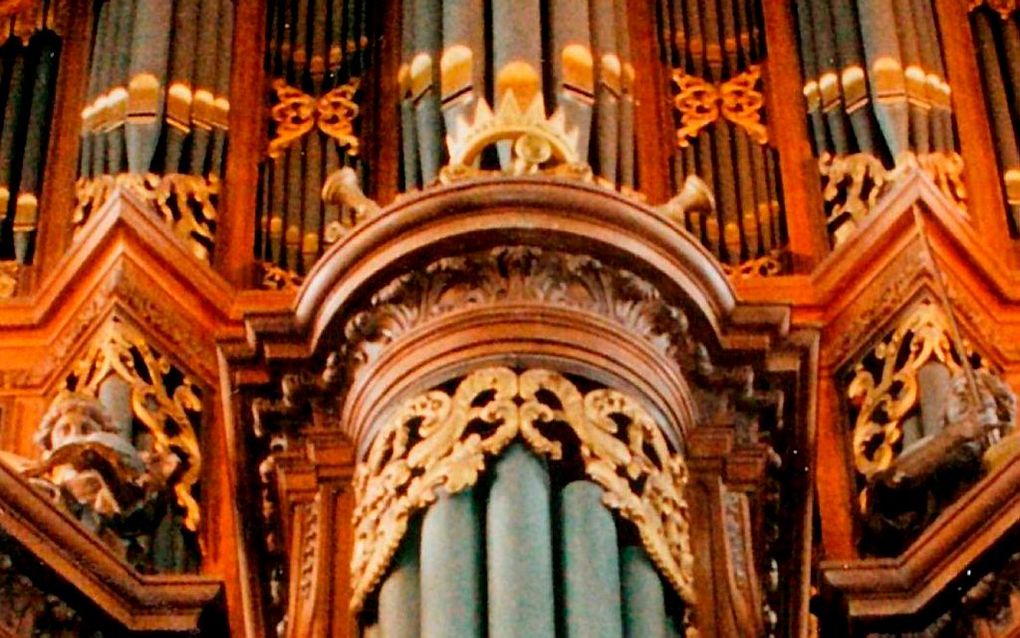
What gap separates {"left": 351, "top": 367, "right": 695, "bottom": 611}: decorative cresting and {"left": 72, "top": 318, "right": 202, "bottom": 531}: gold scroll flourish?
237 centimetres

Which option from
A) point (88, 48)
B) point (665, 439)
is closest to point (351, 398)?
point (665, 439)

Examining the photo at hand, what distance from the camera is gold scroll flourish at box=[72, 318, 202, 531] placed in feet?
38.0

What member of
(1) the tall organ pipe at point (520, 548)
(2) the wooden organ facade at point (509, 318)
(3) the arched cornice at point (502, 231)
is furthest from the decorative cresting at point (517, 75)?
(1) the tall organ pipe at point (520, 548)

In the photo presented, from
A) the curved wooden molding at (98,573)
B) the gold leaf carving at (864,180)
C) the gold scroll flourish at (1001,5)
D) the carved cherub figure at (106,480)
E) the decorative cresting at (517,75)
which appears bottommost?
the curved wooden molding at (98,573)

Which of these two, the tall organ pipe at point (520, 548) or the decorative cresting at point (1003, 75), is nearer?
A: the tall organ pipe at point (520, 548)

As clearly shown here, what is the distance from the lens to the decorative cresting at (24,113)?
13.2 meters

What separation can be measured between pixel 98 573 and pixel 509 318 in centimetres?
152

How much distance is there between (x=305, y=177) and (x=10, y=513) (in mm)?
4240

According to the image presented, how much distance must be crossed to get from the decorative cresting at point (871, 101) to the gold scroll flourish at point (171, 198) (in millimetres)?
2566

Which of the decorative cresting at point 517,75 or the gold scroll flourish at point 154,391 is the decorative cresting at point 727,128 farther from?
the gold scroll flourish at point 154,391

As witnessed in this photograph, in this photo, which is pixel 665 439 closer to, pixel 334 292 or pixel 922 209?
pixel 334 292

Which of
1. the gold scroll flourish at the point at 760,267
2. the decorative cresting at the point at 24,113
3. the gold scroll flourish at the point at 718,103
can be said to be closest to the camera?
the gold scroll flourish at the point at 760,267

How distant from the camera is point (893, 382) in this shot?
464 inches

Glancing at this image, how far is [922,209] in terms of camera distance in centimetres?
1235
